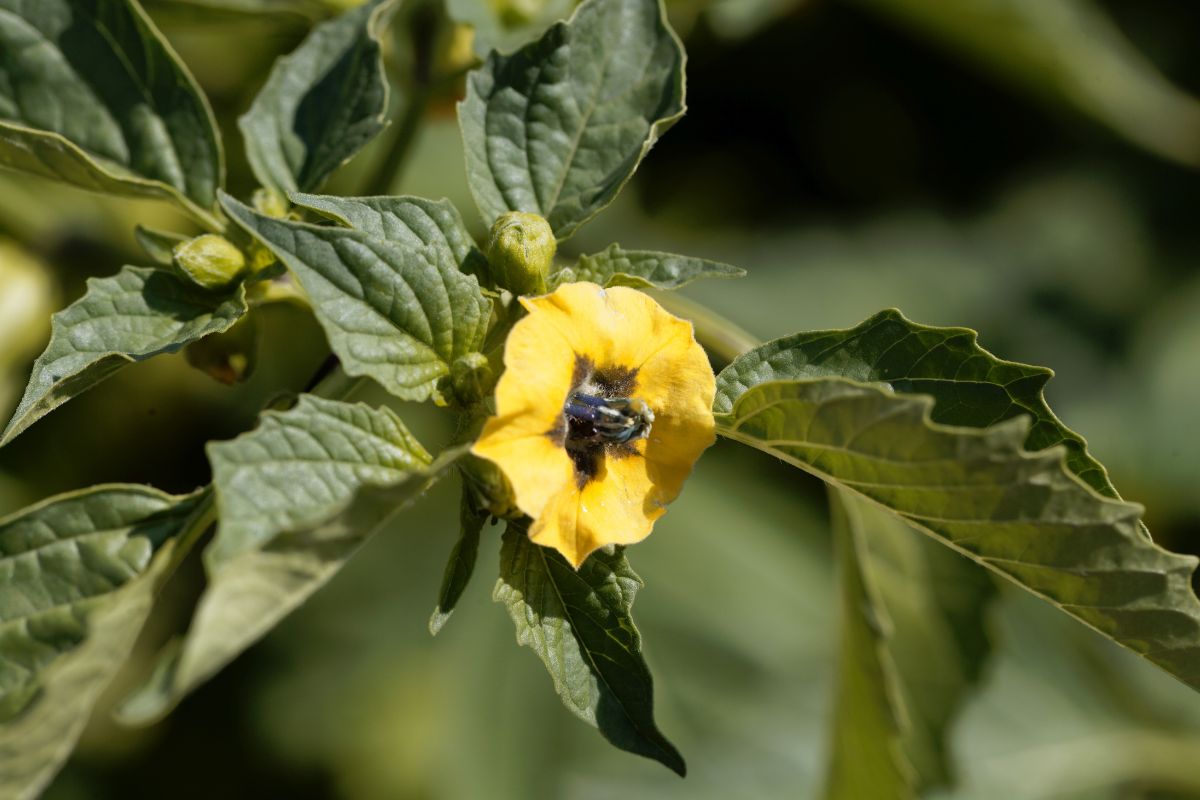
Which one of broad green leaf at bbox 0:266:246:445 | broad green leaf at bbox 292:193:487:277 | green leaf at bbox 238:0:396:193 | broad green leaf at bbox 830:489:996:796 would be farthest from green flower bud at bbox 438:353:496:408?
broad green leaf at bbox 830:489:996:796

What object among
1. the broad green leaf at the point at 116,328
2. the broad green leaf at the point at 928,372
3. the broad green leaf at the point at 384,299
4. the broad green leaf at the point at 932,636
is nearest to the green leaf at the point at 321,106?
the broad green leaf at the point at 116,328

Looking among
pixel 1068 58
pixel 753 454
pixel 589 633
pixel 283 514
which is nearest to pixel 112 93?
pixel 283 514

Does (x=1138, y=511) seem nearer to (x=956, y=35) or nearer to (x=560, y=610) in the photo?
(x=560, y=610)

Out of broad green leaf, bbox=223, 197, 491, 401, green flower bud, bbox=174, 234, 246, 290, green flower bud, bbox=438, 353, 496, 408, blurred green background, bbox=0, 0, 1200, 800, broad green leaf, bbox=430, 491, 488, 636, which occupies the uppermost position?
broad green leaf, bbox=223, 197, 491, 401

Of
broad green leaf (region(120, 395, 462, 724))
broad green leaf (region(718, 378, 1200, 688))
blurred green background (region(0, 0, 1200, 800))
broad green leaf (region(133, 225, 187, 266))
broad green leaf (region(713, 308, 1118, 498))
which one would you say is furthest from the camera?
blurred green background (region(0, 0, 1200, 800))

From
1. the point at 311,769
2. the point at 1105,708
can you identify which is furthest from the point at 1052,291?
the point at 311,769

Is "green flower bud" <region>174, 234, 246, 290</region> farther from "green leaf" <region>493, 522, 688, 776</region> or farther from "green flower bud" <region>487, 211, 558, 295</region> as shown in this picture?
"green leaf" <region>493, 522, 688, 776</region>
